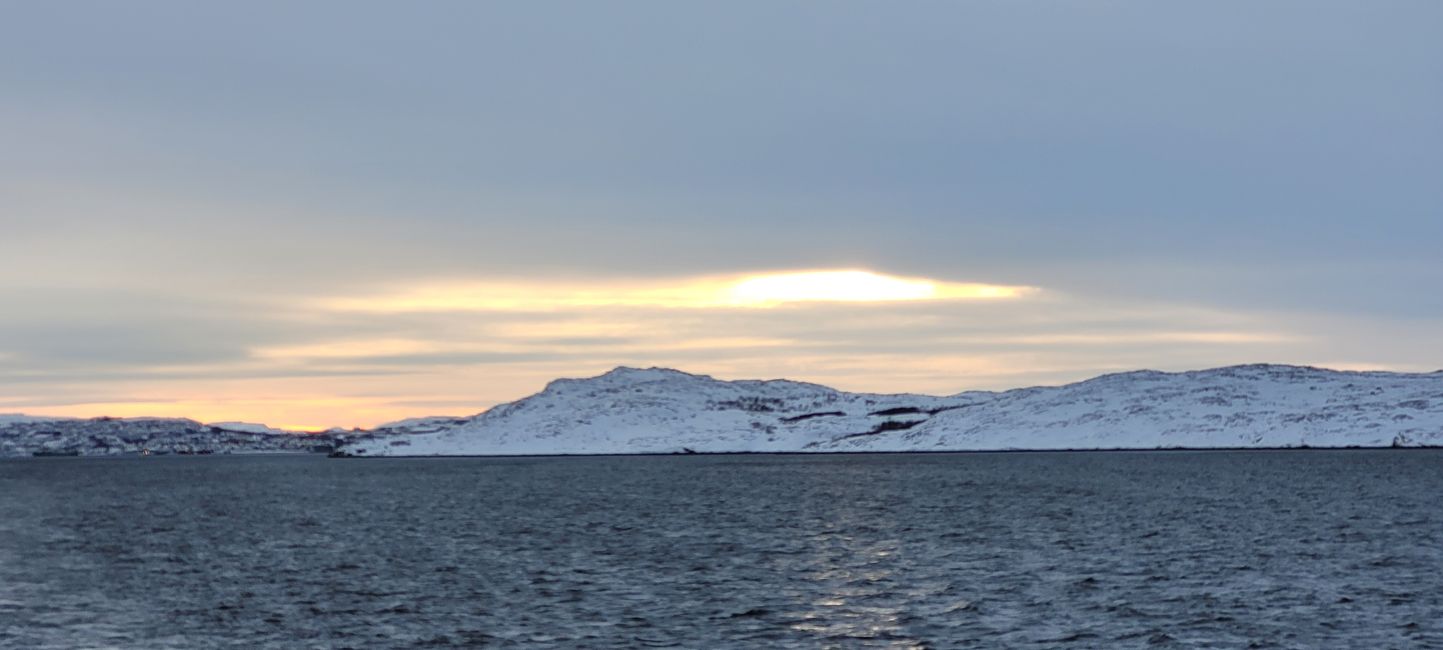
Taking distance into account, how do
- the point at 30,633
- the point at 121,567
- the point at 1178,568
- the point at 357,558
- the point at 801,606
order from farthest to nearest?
1. the point at 357,558
2. the point at 121,567
3. the point at 1178,568
4. the point at 801,606
5. the point at 30,633

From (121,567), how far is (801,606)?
40.9 m

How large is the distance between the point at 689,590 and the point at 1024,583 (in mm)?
15382

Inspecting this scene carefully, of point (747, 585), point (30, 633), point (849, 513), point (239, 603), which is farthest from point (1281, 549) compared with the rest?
point (30, 633)

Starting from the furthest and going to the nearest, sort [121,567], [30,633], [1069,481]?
[1069,481], [121,567], [30,633]

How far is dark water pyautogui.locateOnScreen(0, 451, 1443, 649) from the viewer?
51.4m

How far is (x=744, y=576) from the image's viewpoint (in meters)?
70.2

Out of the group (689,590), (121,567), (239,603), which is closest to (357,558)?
(121,567)

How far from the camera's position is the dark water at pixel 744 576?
51.4 m

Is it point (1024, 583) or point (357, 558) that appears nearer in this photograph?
point (1024, 583)

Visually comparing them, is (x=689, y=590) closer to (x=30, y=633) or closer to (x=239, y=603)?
(x=239, y=603)

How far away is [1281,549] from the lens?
80812mm

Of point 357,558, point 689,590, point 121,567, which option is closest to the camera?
point 689,590

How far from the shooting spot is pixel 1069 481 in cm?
19550

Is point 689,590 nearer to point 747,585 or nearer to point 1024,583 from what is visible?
point 747,585
